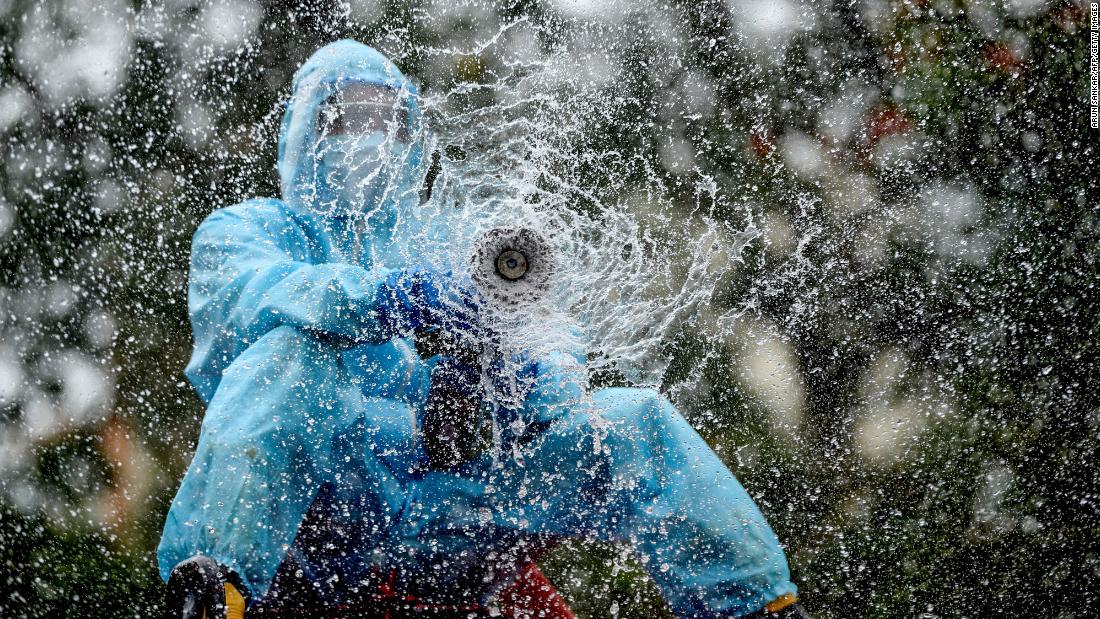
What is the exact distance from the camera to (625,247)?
2.78m

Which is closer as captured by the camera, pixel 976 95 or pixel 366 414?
pixel 366 414

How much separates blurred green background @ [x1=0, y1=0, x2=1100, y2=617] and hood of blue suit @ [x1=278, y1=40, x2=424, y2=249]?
0.98 m

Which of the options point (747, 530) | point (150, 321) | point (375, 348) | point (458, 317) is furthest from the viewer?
point (150, 321)

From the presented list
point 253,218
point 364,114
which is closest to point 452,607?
point 253,218

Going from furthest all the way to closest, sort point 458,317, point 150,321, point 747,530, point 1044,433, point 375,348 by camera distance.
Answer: point 150,321 < point 1044,433 < point 375,348 < point 747,530 < point 458,317

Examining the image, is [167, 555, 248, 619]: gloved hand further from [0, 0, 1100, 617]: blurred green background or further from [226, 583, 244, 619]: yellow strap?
[0, 0, 1100, 617]: blurred green background

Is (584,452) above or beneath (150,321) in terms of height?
beneath

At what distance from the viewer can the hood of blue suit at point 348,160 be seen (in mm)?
1748

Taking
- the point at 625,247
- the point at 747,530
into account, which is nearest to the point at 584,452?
the point at 747,530

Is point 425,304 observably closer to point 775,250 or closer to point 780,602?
point 780,602

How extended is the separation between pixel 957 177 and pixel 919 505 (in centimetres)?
111

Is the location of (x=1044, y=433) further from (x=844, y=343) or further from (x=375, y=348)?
(x=375, y=348)

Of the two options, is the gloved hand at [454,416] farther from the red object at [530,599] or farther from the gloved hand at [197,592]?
the gloved hand at [197,592]

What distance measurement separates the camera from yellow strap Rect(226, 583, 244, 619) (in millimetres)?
1245
